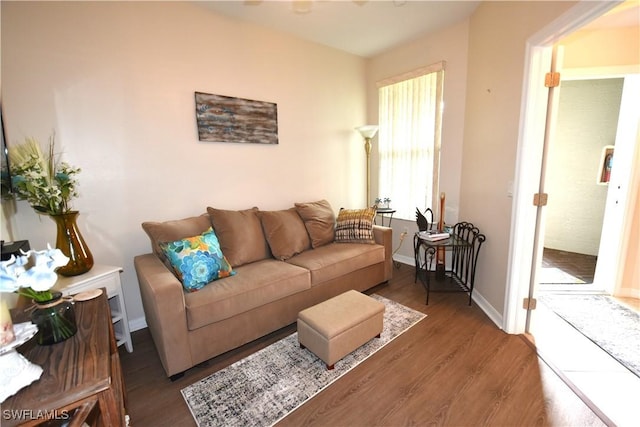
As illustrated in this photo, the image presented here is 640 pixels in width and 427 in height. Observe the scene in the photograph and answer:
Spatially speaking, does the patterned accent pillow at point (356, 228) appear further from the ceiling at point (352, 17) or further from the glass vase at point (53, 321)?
the glass vase at point (53, 321)

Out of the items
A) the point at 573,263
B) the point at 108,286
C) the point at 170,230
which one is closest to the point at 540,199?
the point at 573,263

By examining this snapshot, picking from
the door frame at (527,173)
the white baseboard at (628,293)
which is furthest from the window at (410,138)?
the white baseboard at (628,293)

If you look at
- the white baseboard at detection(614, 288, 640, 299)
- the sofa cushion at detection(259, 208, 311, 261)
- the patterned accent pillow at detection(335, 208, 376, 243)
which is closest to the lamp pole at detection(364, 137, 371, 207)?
the patterned accent pillow at detection(335, 208, 376, 243)

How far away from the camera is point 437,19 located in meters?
2.91

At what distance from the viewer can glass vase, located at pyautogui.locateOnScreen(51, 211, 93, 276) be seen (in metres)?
1.81

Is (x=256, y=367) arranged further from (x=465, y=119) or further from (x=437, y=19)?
(x=437, y=19)

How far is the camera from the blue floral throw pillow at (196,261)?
1990 millimetres

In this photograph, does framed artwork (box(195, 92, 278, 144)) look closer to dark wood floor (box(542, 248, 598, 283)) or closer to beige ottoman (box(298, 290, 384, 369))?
beige ottoman (box(298, 290, 384, 369))

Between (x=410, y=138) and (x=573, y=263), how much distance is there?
2.72 m

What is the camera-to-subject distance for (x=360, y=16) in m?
2.79

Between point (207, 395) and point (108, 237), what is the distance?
1476mm

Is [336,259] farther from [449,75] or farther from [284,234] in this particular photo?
[449,75]

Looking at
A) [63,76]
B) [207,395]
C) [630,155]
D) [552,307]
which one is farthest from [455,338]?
[63,76]

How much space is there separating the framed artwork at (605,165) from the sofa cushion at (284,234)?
398cm
